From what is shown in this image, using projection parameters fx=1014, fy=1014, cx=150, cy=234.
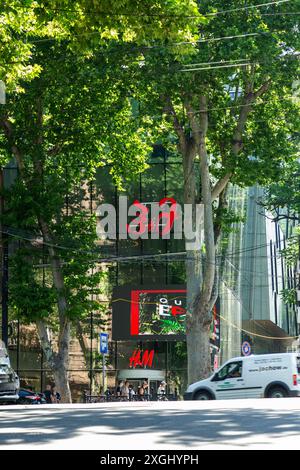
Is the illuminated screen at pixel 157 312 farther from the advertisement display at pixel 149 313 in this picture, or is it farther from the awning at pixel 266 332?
the awning at pixel 266 332

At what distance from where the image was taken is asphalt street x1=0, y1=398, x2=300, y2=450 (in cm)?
1224

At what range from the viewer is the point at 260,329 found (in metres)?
76.0

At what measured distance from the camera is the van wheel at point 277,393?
1217 inches

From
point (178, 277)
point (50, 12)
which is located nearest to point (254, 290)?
point (178, 277)

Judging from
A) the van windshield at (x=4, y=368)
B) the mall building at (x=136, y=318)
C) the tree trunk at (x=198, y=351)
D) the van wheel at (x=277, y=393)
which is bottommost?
the van wheel at (x=277, y=393)

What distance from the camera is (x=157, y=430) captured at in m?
14.5

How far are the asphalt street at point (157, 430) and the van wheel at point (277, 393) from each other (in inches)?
454

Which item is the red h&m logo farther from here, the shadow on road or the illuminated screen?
the shadow on road

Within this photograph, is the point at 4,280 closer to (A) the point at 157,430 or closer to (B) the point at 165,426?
(B) the point at 165,426

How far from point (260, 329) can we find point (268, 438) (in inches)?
2501

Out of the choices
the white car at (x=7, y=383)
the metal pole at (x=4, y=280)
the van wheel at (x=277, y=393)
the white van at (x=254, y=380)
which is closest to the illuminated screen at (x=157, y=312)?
the metal pole at (x=4, y=280)

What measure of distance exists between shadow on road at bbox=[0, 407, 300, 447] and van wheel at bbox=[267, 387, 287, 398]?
1156cm

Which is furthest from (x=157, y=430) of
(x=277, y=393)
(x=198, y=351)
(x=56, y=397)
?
(x=56, y=397)

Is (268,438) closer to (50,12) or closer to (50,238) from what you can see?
(50,12)
